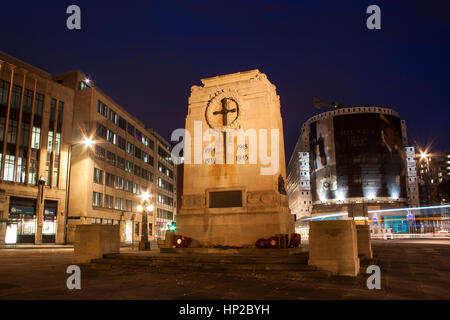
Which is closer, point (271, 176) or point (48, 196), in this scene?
point (271, 176)

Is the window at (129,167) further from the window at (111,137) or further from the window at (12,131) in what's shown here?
the window at (12,131)

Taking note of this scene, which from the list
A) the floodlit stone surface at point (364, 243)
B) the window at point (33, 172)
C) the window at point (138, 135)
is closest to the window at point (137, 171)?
the window at point (138, 135)

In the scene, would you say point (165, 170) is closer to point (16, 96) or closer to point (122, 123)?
point (122, 123)

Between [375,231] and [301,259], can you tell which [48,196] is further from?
[375,231]

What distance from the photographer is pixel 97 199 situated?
53.1 metres

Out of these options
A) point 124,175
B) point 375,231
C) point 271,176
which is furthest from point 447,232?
point 124,175

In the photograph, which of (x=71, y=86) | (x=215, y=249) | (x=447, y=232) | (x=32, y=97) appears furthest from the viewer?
(x=71, y=86)

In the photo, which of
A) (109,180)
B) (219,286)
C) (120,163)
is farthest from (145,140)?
(219,286)

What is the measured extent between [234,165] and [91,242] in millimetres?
6955

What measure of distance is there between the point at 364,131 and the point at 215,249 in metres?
118

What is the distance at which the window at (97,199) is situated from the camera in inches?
2053

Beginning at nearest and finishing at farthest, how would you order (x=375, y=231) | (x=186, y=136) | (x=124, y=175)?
(x=186, y=136), (x=124, y=175), (x=375, y=231)
